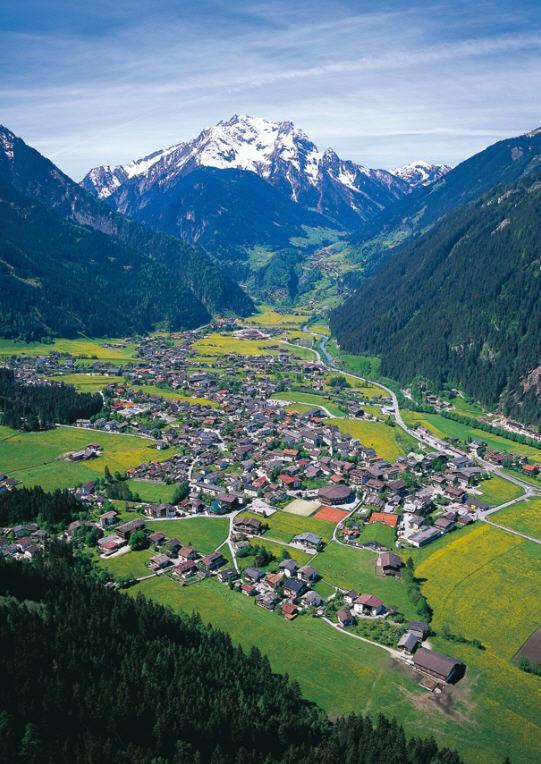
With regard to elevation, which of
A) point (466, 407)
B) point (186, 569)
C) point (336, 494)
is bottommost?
point (186, 569)

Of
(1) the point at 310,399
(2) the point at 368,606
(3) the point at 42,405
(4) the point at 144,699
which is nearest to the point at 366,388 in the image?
(1) the point at 310,399

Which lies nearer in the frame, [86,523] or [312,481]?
[86,523]

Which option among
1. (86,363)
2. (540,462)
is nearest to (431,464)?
(540,462)

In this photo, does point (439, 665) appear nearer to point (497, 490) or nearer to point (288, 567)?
point (288, 567)

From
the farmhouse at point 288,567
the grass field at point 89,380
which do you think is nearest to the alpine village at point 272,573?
the farmhouse at point 288,567

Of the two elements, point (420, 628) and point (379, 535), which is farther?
point (379, 535)

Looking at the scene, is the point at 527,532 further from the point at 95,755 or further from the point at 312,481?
the point at 95,755
